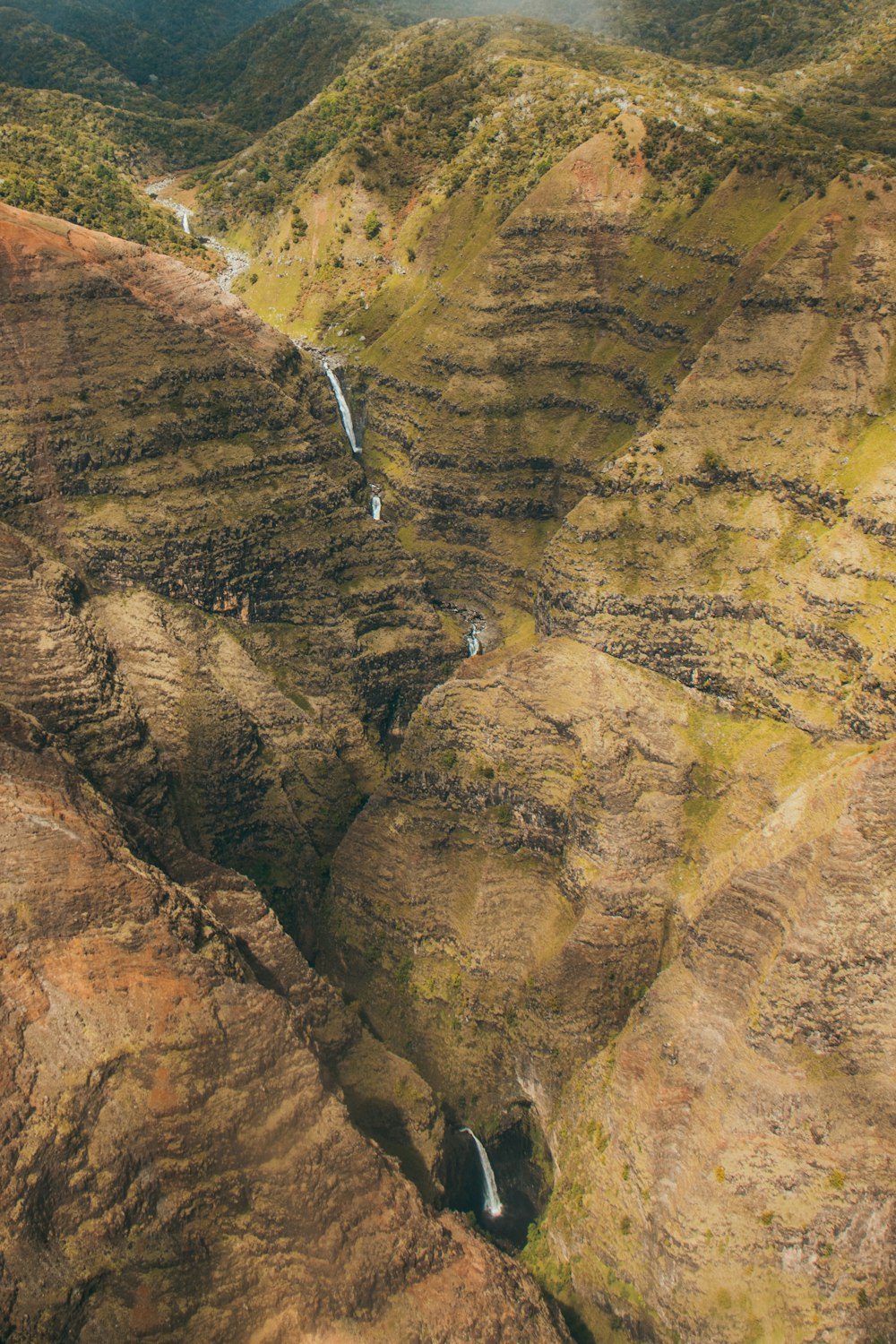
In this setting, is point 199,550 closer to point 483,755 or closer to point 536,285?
point 483,755

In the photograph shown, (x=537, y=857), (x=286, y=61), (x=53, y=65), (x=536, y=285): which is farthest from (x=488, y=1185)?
(x=286, y=61)

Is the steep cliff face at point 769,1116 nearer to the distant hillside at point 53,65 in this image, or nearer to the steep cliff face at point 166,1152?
the steep cliff face at point 166,1152

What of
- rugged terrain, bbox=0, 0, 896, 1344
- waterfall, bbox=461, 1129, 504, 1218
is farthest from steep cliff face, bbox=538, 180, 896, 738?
waterfall, bbox=461, 1129, 504, 1218

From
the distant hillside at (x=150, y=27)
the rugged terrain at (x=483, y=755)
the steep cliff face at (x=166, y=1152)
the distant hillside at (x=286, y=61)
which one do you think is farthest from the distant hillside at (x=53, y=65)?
the steep cliff face at (x=166, y=1152)

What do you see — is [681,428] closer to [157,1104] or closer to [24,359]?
[24,359]

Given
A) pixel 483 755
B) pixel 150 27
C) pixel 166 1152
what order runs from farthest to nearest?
pixel 150 27, pixel 483 755, pixel 166 1152
